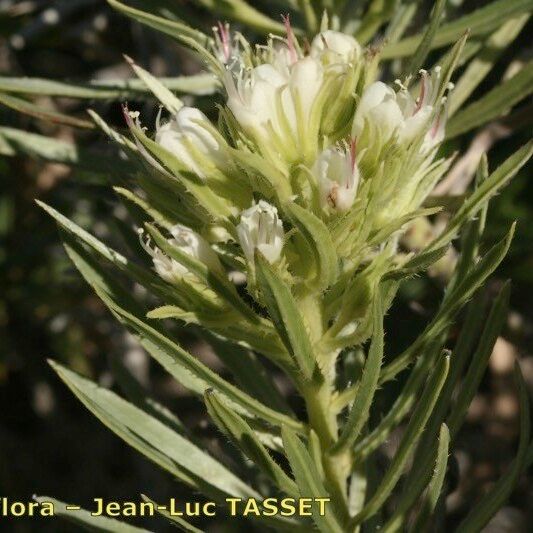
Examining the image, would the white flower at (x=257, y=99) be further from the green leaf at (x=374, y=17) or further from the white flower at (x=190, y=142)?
the green leaf at (x=374, y=17)

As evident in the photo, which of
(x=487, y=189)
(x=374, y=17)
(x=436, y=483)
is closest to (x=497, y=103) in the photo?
(x=374, y=17)

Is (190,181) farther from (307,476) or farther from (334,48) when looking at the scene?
(307,476)

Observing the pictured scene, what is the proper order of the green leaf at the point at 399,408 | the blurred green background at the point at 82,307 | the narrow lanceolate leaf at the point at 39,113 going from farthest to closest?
the blurred green background at the point at 82,307 < the narrow lanceolate leaf at the point at 39,113 < the green leaf at the point at 399,408

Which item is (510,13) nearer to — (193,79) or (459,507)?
(193,79)

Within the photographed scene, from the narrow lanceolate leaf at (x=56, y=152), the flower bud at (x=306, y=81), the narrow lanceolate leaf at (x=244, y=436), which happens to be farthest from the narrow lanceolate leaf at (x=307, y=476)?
the narrow lanceolate leaf at (x=56, y=152)

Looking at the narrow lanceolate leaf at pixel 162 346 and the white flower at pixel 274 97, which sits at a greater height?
the white flower at pixel 274 97

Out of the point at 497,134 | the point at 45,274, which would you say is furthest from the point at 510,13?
the point at 45,274
